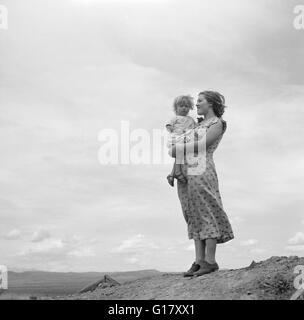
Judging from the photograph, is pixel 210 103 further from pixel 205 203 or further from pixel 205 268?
pixel 205 268

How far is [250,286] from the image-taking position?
6.56 meters

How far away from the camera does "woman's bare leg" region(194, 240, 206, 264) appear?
6941 mm

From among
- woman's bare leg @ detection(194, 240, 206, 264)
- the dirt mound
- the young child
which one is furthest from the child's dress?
the dirt mound

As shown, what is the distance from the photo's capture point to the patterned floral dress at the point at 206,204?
6.88 meters

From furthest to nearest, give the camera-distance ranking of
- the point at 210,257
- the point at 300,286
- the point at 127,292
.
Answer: the point at 127,292 → the point at 210,257 → the point at 300,286

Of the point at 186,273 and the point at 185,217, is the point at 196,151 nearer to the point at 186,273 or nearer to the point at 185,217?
the point at 185,217

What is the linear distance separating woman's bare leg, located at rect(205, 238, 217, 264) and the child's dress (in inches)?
54.1

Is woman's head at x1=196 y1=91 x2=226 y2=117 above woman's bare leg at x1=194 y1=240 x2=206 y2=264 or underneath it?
above

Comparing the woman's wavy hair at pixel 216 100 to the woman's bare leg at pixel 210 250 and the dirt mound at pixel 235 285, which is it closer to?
the woman's bare leg at pixel 210 250

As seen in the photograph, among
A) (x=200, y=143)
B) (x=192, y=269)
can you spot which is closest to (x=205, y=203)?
(x=200, y=143)

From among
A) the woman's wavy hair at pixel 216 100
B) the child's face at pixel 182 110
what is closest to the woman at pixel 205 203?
the woman's wavy hair at pixel 216 100

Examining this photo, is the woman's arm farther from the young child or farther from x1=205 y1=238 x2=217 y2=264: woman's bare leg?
x1=205 y1=238 x2=217 y2=264: woman's bare leg
